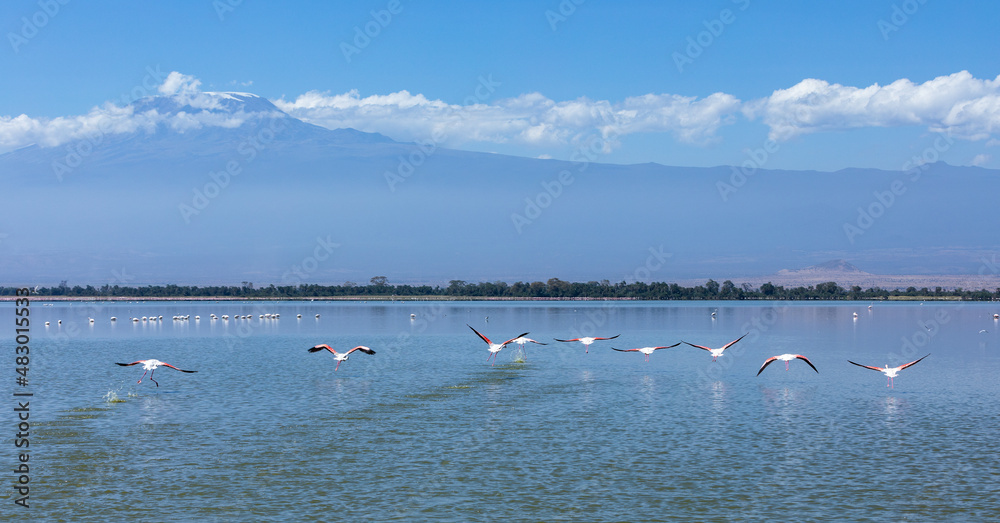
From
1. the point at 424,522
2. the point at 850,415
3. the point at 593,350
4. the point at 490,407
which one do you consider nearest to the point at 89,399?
the point at 490,407

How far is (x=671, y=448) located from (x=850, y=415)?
8290 mm

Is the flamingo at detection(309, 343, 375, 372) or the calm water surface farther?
the flamingo at detection(309, 343, 375, 372)

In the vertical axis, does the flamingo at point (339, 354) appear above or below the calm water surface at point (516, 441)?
above

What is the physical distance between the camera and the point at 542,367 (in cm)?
4369

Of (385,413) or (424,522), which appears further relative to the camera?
(385,413)

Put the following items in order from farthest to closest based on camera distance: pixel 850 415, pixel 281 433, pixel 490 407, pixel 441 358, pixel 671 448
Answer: pixel 441 358, pixel 490 407, pixel 850 415, pixel 281 433, pixel 671 448

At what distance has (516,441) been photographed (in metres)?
23.5

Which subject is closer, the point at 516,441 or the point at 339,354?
the point at 516,441

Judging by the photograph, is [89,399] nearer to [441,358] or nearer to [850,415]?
[441,358]

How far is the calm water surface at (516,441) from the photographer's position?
57.2 feet

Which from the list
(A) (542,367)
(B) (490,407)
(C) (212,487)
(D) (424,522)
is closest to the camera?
(D) (424,522)

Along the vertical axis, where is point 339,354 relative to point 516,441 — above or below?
above

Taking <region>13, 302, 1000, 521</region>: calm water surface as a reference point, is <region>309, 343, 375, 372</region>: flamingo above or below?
above

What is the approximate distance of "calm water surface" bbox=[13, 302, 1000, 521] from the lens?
57.2 feet
